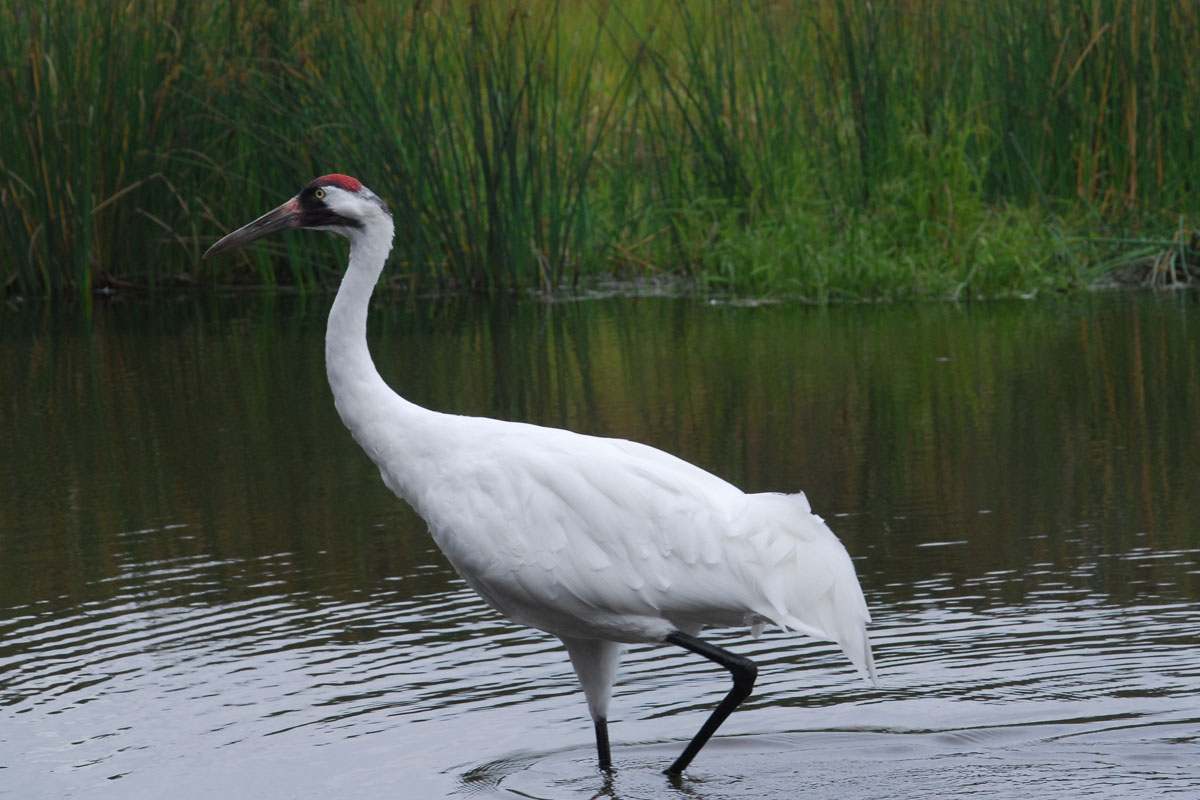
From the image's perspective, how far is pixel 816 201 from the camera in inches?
447

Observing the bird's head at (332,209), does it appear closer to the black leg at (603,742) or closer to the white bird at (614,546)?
the white bird at (614,546)

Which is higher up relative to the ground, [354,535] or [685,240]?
[685,240]

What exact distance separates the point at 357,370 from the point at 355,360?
0.03m

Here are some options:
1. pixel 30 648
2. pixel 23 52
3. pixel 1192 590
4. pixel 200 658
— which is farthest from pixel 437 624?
pixel 23 52

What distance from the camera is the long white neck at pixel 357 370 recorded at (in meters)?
4.16

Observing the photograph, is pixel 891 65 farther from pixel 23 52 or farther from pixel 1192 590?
pixel 1192 590

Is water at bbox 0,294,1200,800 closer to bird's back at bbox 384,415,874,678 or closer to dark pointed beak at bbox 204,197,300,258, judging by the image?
bird's back at bbox 384,415,874,678

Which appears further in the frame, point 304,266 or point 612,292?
point 304,266

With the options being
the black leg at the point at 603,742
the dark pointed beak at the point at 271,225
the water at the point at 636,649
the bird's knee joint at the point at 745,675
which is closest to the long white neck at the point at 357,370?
the dark pointed beak at the point at 271,225

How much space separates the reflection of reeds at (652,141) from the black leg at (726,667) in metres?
7.22

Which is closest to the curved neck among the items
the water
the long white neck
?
the long white neck

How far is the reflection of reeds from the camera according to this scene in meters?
11.0

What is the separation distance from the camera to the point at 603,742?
3.96 m

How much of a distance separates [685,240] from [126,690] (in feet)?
25.7
